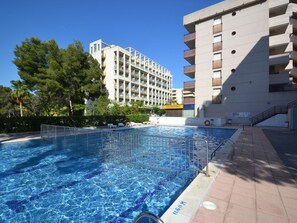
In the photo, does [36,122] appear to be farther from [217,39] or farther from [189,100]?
[217,39]

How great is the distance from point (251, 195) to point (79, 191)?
206 inches

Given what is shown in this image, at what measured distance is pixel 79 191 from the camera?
5.55 metres

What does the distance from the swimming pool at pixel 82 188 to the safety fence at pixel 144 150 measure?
0.45 ft

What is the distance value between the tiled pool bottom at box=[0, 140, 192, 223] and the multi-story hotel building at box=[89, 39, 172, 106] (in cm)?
4141

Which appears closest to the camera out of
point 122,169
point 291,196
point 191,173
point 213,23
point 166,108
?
point 291,196

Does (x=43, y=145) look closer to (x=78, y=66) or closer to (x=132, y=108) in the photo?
(x=78, y=66)

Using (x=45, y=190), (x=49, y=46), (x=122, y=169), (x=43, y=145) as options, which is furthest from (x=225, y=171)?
(x=49, y=46)

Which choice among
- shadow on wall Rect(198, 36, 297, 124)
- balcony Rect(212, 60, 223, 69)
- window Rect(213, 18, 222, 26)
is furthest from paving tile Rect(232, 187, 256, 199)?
window Rect(213, 18, 222, 26)

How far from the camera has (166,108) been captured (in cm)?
4747

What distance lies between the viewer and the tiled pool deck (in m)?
3.04

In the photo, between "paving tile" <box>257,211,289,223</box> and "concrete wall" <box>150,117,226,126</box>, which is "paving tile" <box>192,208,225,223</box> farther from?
"concrete wall" <box>150,117,226,126</box>

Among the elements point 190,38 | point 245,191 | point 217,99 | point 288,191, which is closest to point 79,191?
point 245,191

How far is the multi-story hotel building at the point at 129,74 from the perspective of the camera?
161 feet

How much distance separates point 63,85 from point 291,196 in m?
31.0
